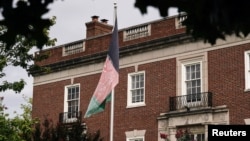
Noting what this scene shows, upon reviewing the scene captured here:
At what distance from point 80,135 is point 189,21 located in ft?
60.2

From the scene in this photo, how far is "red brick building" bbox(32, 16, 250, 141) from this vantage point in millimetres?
26000

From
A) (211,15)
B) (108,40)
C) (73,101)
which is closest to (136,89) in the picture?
(108,40)

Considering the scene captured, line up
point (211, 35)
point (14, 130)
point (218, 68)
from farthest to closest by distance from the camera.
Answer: point (218, 68) < point (14, 130) < point (211, 35)

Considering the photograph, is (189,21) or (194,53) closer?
(189,21)

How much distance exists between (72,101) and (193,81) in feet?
25.0

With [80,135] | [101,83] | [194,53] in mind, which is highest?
[194,53]

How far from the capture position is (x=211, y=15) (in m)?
4.22

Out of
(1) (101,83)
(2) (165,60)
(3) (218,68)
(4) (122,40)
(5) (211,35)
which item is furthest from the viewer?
(4) (122,40)

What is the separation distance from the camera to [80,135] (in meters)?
23.1

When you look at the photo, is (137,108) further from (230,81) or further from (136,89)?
(230,81)

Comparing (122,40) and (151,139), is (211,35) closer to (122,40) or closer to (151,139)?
(151,139)

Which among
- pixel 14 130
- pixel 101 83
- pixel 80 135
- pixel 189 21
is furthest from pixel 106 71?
pixel 189 21

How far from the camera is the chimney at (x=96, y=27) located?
34.5m

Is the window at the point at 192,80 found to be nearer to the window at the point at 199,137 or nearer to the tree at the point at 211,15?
the window at the point at 199,137
